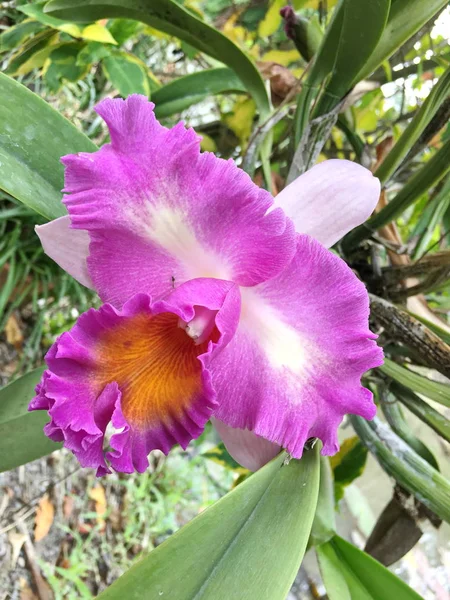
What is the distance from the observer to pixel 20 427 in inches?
20.2

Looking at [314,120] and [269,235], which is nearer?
[269,235]

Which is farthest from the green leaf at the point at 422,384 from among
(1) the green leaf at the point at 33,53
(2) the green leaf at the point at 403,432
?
(1) the green leaf at the point at 33,53

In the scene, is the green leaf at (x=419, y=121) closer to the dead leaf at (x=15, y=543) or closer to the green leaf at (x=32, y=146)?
the green leaf at (x=32, y=146)

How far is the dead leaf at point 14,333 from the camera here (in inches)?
40.7

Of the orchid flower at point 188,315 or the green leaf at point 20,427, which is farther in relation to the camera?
the green leaf at point 20,427

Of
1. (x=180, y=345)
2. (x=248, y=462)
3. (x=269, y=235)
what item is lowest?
(x=248, y=462)

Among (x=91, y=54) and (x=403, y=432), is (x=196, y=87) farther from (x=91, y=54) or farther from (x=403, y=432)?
(x=403, y=432)

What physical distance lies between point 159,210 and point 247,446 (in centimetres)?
25

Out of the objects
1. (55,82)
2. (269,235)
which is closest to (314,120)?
(269,235)

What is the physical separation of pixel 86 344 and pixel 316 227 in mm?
223

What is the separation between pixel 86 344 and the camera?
370 mm

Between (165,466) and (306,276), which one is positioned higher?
(306,276)

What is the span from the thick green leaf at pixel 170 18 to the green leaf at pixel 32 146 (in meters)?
0.14

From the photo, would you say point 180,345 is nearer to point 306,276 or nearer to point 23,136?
point 306,276
